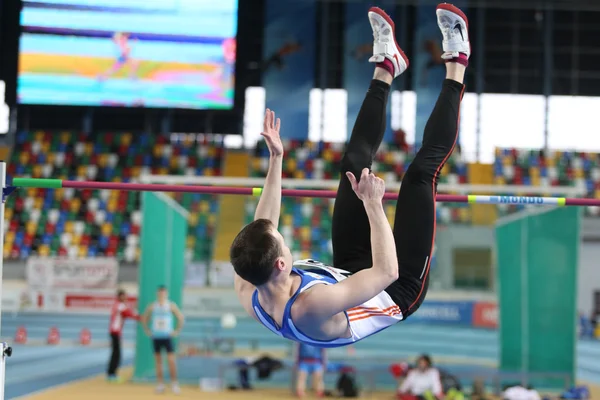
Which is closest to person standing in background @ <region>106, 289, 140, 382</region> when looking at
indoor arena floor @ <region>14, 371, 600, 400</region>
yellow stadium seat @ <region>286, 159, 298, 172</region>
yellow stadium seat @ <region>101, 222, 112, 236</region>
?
indoor arena floor @ <region>14, 371, 600, 400</region>

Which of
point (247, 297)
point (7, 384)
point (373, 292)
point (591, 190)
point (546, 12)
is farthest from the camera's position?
point (546, 12)

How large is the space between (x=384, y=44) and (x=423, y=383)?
6.18 meters

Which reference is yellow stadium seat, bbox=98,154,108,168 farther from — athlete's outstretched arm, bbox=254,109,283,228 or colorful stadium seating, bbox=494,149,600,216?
athlete's outstretched arm, bbox=254,109,283,228

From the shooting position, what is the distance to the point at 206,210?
548 inches

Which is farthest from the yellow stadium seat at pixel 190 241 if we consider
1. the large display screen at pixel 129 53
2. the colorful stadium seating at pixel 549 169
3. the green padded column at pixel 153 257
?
the colorful stadium seating at pixel 549 169

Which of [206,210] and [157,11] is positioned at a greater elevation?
[157,11]

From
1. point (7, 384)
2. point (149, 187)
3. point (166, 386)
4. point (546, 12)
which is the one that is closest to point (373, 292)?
point (149, 187)

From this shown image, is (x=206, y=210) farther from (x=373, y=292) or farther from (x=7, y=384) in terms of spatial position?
(x=373, y=292)

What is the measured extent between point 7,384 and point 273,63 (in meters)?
13.2

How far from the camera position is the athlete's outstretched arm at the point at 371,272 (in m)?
2.91

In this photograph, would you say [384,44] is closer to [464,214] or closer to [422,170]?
[422,170]

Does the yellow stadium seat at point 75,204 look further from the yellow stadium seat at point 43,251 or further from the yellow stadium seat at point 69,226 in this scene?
the yellow stadium seat at point 43,251

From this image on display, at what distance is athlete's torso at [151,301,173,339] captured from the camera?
9727 millimetres

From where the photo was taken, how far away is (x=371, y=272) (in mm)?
2922
